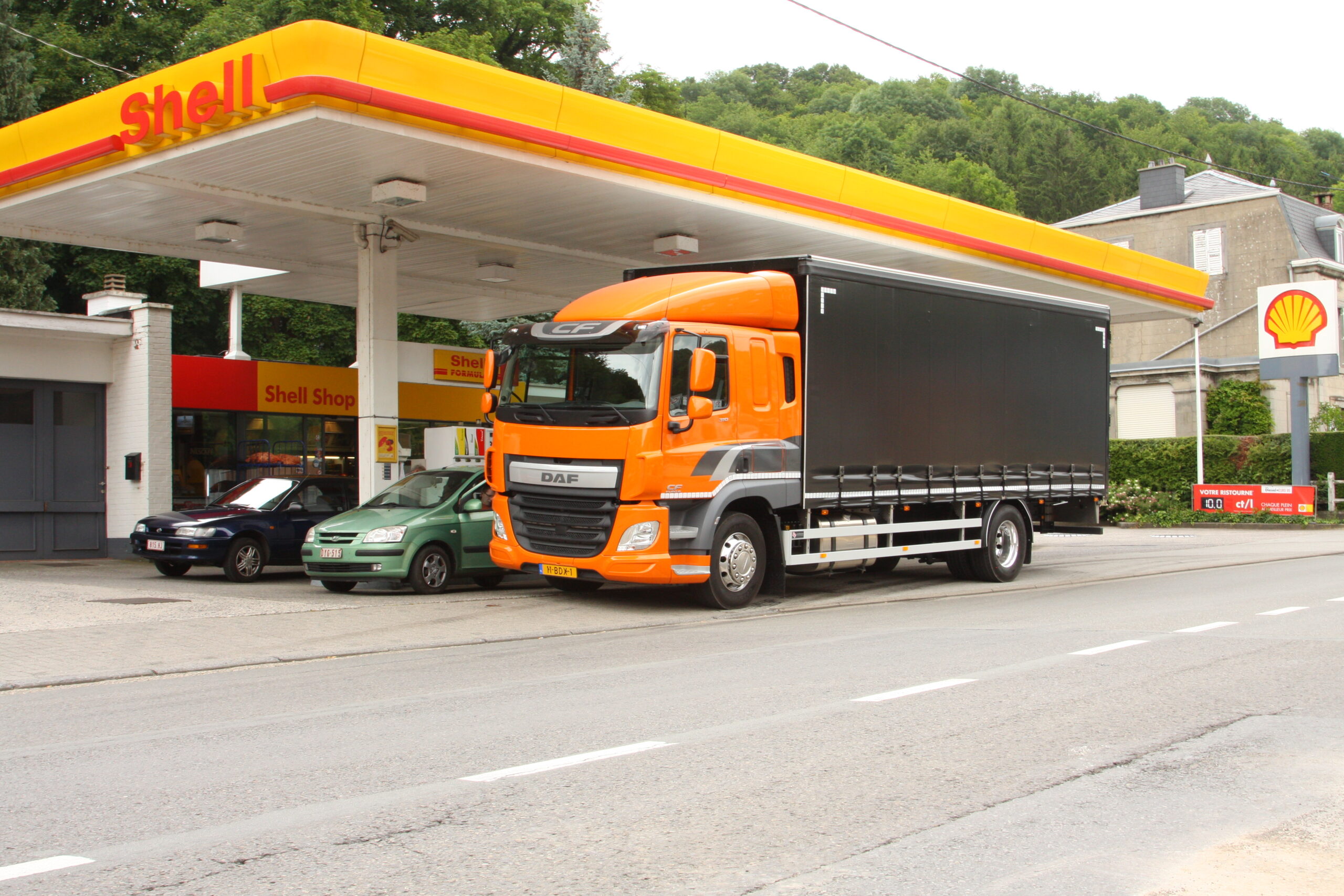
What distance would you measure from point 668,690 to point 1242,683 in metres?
3.65

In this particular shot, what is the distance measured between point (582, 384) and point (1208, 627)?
623cm

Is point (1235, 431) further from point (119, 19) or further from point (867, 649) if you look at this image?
point (119, 19)

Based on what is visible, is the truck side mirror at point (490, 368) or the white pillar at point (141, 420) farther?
the white pillar at point (141, 420)

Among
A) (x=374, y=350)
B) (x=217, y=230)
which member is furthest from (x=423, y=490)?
(x=217, y=230)

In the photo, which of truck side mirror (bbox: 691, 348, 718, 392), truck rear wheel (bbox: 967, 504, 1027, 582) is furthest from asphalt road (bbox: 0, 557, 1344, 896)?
truck rear wheel (bbox: 967, 504, 1027, 582)

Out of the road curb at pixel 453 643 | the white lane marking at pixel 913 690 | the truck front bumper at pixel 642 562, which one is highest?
the truck front bumper at pixel 642 562

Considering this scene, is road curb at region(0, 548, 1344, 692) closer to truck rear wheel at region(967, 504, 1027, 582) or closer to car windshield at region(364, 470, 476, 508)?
truck rear wheel at region(967, 504, 1027, 582)

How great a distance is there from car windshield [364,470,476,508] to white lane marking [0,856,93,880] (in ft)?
35.8

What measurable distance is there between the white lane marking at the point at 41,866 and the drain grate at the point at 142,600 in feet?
32.3

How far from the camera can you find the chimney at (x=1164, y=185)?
50250 mm

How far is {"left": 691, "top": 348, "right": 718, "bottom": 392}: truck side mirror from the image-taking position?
1198 cm

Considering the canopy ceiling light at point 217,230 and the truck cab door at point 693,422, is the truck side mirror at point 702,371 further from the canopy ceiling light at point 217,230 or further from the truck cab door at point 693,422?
the canopy ceiling light at point 217,230

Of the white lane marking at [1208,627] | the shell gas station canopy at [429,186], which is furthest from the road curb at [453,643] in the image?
the shell gas station canopy at [429,186]

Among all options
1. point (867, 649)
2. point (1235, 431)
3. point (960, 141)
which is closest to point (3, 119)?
point (867, 649)
